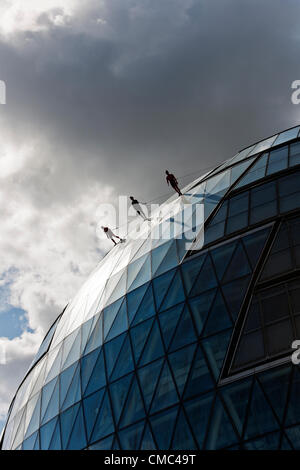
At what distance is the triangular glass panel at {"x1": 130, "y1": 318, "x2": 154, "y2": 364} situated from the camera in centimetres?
1851

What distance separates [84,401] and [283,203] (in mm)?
12318

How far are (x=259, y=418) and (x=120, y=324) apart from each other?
8.82 metres

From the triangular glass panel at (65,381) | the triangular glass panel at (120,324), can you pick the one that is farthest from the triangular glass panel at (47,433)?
the triangular glass panel at (120,324)

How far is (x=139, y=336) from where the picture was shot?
19016mm

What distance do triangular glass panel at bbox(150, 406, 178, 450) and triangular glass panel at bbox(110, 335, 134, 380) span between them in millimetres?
2830

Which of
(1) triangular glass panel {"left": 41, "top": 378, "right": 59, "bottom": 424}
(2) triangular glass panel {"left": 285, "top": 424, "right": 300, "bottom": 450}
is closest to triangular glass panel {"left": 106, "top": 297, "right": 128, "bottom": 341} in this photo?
(1) triangular glass panel {"left": 41, "top": 378, "right": 59, "bottom": 424}

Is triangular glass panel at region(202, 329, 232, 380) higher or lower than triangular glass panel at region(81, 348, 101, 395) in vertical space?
lower

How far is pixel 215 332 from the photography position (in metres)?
16.3

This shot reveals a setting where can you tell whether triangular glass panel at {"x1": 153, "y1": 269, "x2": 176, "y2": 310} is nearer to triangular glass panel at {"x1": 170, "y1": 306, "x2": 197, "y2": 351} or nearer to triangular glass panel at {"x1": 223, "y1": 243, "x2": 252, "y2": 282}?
triangular glass panel at {"x1": 170, "y1": 306, "x2": 197, "y2": 351}

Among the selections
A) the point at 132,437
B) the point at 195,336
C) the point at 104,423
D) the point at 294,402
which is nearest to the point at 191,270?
the point at 195,336

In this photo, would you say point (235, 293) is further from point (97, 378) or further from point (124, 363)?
point (97, 378)

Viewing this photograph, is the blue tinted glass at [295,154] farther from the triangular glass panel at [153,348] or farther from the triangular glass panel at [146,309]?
the triangular glass panel at [153,348]
